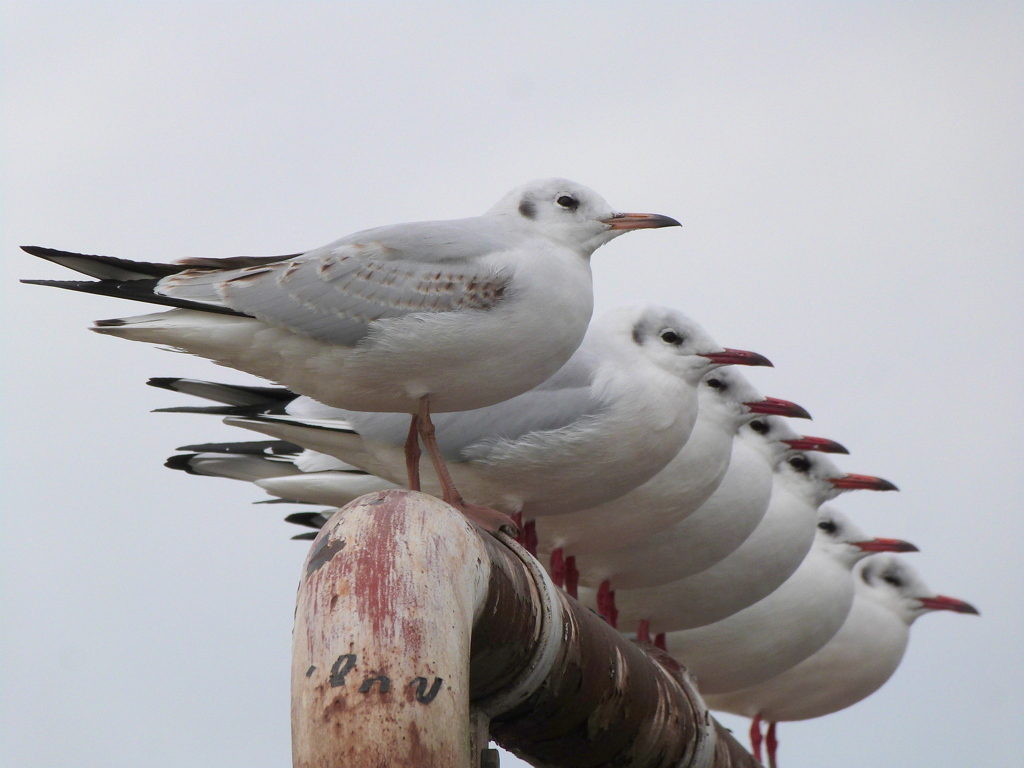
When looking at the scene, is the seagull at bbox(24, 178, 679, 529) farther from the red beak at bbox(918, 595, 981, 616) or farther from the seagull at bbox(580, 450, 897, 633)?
the red beak at bbox(918, 595, 981, 616)

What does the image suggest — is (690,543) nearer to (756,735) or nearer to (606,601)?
(606,601)

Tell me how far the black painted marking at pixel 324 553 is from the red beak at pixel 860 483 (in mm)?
5734

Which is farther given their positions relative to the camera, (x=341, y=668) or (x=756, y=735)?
(x=756, y=735)

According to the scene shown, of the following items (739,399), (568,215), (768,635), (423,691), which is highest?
(568,215)

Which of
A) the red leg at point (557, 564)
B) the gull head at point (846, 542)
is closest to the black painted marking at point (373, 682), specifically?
the red leg at point (557, 564)

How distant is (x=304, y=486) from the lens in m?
5.50

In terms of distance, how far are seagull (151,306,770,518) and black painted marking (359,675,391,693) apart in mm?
2909

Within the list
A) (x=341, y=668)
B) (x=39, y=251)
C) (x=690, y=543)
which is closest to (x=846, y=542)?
(x=690, y=543)

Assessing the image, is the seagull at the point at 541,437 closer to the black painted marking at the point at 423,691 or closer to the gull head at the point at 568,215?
the gull head at the point at 568,215

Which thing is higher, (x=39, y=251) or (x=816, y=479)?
(x=39, y=251)

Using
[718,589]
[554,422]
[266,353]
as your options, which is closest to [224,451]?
[554,422]

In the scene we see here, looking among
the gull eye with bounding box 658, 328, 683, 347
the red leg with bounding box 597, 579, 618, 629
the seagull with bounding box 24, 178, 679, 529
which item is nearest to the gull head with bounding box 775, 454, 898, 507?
the red leg with bounding box 597, 579, 618, 629

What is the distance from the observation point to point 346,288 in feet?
12.9

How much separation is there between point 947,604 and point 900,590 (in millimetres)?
328
